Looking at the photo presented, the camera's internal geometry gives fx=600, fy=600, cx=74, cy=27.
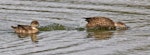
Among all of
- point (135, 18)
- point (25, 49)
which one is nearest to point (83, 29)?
point (135, 18)

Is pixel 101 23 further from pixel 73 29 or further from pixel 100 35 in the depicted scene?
pixel 100 35

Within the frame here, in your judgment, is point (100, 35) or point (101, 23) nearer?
point (100, 35)

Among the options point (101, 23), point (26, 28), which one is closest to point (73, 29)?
point (101, 23)

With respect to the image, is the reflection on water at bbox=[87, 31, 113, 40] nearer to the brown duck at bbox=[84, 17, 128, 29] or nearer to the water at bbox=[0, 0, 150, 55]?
the water at bbox=[0, 0, 150, 55]

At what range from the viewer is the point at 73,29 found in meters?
18.6

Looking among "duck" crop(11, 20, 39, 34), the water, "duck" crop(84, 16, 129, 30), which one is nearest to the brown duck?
"duck" crop(84, 16, 129, 30)

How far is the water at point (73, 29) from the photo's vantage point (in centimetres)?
1523

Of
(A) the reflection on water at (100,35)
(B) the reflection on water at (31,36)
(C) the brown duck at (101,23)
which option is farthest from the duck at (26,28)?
(C) the brown duck at (101,23)

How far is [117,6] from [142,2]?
1.25 meters

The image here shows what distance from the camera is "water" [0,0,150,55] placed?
1523cm

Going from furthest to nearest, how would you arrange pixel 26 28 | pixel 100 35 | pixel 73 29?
pixel 73 29 < pixel 26 28 < pixel 100 35

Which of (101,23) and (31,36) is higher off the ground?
(101,23)

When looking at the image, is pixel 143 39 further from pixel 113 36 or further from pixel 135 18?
pixel 135 18

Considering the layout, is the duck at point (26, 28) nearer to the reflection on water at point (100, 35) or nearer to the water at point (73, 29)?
the water at point (73, 29)
